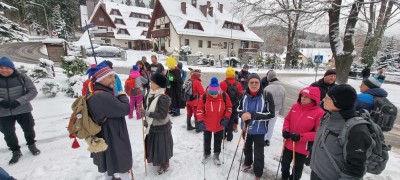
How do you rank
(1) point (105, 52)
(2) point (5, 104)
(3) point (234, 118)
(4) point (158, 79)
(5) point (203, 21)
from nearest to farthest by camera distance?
(4) point (158, 79) → (2) point (5, 104) → (3) point (234, 118) → (1) point (105, 52) → (5) point (203, 21)

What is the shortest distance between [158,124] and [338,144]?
250 centimetres

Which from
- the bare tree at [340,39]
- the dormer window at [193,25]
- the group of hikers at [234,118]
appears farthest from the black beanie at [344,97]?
the dormer window at [193,25]

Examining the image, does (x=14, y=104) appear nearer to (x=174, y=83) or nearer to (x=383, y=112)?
(x=174, y=83)

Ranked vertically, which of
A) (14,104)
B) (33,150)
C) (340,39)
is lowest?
(33,150)

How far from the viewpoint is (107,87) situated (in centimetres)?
254

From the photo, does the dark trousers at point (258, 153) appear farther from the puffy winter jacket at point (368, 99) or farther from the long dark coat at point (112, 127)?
the long dark coat at point (112, 127)

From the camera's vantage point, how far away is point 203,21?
120 ft

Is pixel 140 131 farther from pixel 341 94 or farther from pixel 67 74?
pixel 67 74

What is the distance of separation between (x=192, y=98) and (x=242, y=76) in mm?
1783

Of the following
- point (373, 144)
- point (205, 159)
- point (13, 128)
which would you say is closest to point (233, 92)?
point (205, 159)

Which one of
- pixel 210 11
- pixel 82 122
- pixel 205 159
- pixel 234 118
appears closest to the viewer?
pixel 82 122

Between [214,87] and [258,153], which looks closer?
[258,153]

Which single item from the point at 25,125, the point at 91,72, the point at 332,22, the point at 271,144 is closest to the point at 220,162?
the point at 271,144

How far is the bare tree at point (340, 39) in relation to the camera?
924 centimetres
